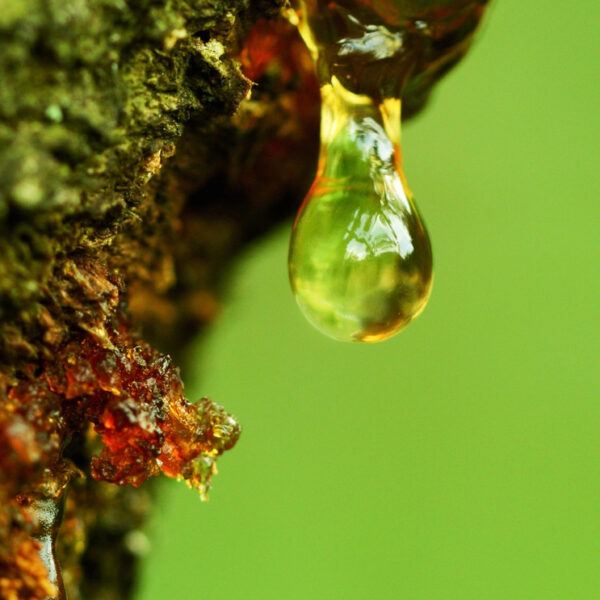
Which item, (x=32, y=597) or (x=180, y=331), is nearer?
(x=32, y=597)

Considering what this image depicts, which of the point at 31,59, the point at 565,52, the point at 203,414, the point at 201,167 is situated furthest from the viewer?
the point at 565,52

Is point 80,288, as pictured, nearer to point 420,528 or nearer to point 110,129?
point 110,129

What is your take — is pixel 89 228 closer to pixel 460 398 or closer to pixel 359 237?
pixel 359 237

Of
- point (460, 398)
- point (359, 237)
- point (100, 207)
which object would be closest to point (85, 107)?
point (100, 207)

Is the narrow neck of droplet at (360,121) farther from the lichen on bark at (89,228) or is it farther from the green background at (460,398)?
the green background at (460,398)

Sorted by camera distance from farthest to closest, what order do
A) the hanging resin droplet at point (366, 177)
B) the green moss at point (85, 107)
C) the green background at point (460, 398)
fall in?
the green background at point (460, 398), the hanging resin droplet at point (366, 177), the green moss at point (85, 107)

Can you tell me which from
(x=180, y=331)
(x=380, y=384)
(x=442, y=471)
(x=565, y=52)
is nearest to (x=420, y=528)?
(x=442, y=471)

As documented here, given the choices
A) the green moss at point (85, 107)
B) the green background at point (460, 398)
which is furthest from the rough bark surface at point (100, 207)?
the green background at point (460, 398)
